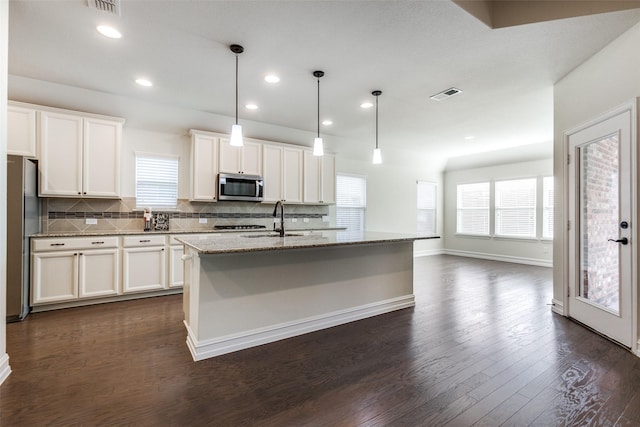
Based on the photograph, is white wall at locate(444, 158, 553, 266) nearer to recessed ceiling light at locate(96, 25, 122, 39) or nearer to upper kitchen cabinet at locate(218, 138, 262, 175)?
upper kitchen cabinet at locate(218, 138, 262, 175)

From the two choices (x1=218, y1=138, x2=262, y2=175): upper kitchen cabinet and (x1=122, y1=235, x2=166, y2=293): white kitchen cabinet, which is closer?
(x1=122, y1=235, x2=166, y2=293): white kitchen cabinet

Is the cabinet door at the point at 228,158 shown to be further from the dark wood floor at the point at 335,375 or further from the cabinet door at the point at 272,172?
the dark wood floor at the point at 335,375

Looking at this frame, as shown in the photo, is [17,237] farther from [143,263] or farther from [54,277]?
[143,263]

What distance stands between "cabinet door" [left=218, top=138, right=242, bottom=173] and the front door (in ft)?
14.8

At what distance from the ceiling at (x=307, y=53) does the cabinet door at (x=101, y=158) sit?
0.51 meters

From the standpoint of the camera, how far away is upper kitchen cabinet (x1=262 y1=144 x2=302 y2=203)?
17.1 feet

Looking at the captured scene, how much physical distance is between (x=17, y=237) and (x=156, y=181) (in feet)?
5.94

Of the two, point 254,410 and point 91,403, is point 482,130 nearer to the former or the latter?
point 254,410

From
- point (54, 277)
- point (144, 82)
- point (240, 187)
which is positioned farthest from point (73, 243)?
point (240, 187)

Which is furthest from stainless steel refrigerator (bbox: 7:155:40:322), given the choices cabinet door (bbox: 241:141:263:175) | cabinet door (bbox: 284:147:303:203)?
cabinet door (bbox: 284:147:303:203)

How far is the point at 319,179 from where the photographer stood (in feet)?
19.0

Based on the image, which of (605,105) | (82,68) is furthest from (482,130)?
(82,68)

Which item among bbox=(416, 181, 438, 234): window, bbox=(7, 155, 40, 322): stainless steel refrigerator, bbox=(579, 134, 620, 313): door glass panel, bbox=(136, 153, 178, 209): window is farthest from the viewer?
bbox=(416, 181, 438, 234): window

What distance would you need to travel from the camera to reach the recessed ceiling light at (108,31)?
2453 mm
